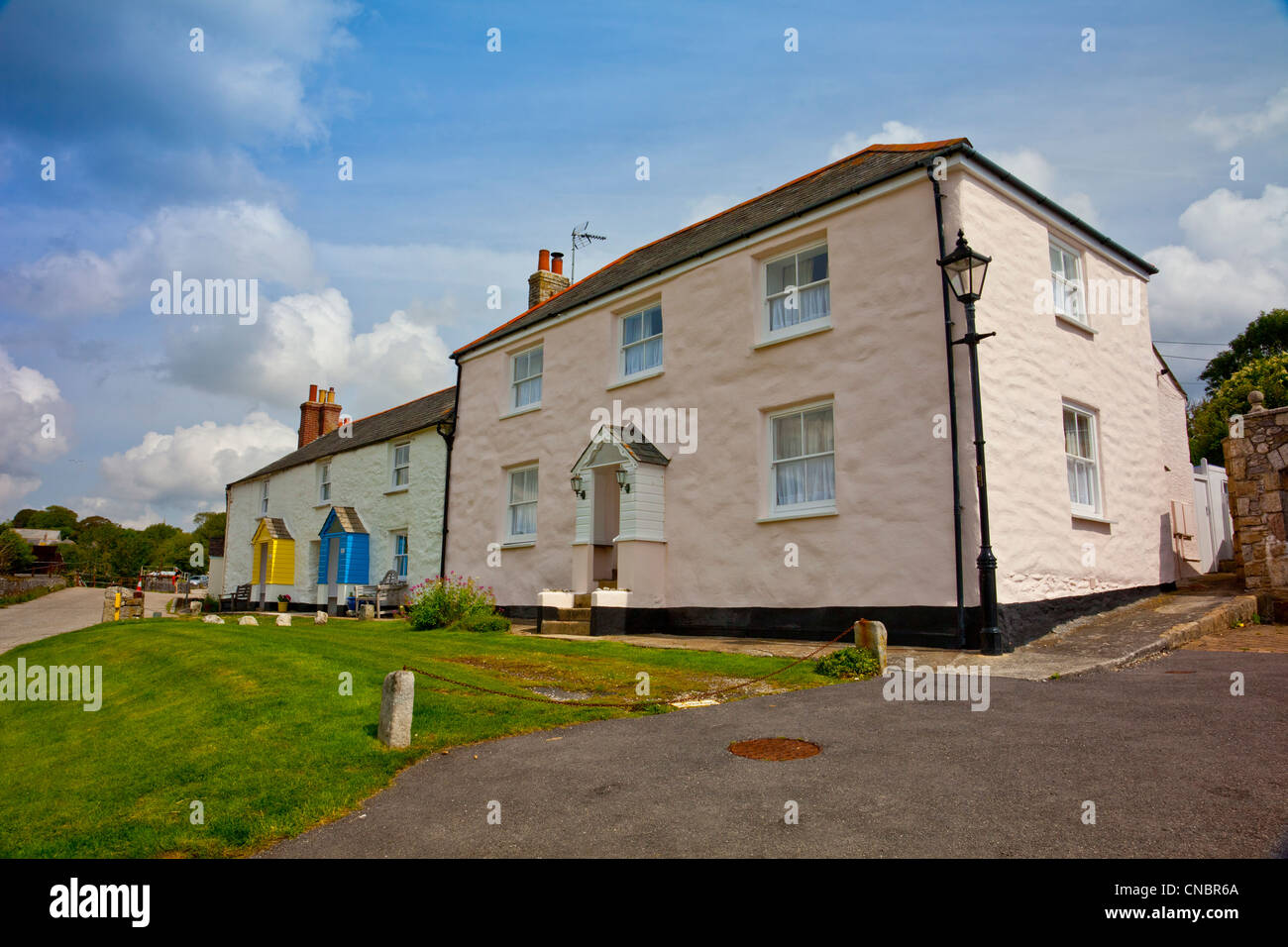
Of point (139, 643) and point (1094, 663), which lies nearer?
point (1094, 663)

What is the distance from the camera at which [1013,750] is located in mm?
5504

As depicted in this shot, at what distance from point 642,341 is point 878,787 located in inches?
494

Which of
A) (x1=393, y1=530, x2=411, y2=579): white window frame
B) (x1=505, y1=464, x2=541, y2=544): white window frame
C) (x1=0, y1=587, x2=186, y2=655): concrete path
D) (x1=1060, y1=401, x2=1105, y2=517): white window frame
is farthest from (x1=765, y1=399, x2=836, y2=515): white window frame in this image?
(x1=0, y1=587, x2=186, y2=655): concrete path

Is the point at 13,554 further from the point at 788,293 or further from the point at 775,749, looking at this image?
the point at 775,749

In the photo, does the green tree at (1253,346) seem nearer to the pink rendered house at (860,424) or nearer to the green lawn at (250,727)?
the pink rendered house at (860,424)

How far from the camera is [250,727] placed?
270 inches

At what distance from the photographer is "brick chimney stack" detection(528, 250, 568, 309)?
75.0ft

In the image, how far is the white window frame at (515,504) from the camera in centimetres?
1834

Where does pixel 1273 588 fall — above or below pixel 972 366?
below

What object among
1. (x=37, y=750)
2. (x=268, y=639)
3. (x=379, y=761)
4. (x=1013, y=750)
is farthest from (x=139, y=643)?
(x=1013, y=750)

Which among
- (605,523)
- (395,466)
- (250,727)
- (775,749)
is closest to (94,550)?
(395,466)

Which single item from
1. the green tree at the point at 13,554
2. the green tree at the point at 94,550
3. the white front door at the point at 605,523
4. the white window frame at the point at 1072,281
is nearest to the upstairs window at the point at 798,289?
the white window frame at the point at 1072,281
